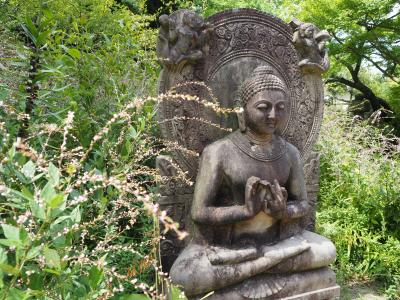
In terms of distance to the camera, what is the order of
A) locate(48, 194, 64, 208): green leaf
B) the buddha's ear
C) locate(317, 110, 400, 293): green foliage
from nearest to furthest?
locate(48, 194, 64, 208): green leaf, the buddha's ear, locate(317, 110, 400, 293): green foliage

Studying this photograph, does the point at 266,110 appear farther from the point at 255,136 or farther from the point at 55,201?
the point at 55,201

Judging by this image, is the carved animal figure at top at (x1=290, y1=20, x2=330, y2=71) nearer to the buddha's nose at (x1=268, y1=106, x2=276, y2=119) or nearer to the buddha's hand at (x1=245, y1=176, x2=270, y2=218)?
the buddha's nose at (x1=268, y1=106, x2=276, y2=119)

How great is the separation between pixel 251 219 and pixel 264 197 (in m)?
0.18

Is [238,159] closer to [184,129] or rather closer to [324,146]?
[184,129]

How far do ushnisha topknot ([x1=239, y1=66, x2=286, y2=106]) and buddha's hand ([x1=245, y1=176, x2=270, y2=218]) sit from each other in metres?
Answer: 0.54

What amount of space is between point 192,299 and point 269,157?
3.37 feet

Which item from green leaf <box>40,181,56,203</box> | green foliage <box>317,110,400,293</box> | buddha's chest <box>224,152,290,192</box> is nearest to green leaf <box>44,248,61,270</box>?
green leaf <box>40,181,56,203</box>

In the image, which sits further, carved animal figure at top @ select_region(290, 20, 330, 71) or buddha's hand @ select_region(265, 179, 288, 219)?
carved animal figure at top @ select_region(290, 20, 330, 71)

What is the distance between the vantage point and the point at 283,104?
8.44 feet

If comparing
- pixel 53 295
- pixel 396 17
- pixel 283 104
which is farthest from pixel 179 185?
pixel 396 17

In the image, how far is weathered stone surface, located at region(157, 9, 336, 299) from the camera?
2.43m

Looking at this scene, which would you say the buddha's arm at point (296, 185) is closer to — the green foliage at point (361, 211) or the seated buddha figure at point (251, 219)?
the seated buddha figure at point (251, 219)

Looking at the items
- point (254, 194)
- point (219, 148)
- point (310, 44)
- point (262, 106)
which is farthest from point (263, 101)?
point (310, 44)

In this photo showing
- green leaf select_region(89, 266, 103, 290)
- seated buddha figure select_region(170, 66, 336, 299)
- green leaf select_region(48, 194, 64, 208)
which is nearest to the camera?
green leaf select_region(48, 194, 64, 208)
